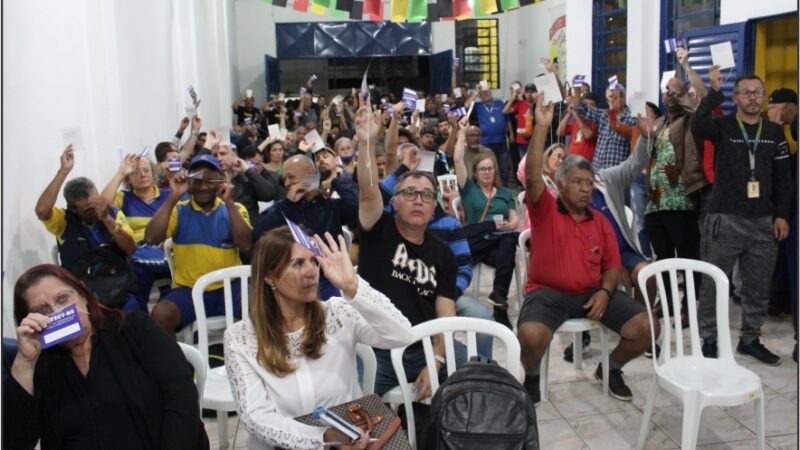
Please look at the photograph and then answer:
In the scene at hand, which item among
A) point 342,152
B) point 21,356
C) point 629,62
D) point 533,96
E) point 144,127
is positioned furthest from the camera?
point 533,96

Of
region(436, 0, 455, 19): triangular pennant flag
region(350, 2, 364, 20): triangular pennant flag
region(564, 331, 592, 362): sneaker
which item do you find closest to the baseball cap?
region(564, 331, 592, 362): sneaker

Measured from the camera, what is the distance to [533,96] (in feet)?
33.9

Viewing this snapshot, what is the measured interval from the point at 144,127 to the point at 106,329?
4768mm

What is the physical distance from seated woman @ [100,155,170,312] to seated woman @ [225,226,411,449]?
2.07 metres

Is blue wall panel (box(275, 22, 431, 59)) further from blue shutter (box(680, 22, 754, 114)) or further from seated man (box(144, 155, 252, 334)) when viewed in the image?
seated man (box(144, 155, 252, 334))

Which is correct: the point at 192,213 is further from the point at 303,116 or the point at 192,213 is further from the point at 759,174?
the point at 303,116

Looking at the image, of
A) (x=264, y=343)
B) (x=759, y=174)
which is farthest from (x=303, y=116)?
(x=264, y=343)

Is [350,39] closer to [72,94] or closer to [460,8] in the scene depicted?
[460,8]

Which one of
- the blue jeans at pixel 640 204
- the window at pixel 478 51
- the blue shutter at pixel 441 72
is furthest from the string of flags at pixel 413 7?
the window at pixel 478 51

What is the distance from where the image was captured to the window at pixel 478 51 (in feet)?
50.5

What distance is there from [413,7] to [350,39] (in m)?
8.98

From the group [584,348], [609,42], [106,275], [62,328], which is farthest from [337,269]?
[609,42]

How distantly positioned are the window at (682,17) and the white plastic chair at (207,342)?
16.1 ft

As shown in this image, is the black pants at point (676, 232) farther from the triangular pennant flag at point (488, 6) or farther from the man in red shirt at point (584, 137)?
the triangular pennant flag at point (488, 6)
